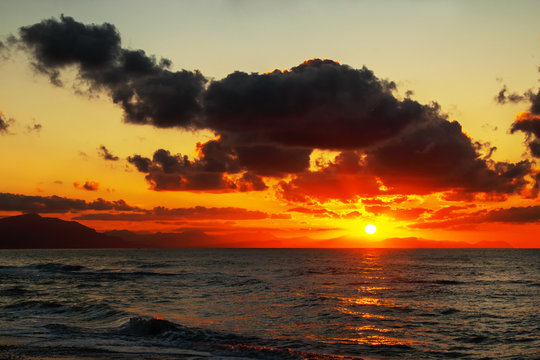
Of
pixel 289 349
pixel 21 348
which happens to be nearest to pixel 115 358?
pixel 21 348

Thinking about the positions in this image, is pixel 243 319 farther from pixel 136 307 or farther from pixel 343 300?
pixel 343 300

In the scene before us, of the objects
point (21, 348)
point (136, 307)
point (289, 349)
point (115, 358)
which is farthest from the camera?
point (136, 307)

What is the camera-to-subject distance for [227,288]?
53500 mm

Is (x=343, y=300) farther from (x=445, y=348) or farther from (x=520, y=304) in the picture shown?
(x=445, y=348)

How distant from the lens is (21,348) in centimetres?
2055

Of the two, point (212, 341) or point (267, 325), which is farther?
point (267, 325)

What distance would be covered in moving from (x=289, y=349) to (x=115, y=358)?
7997 mm

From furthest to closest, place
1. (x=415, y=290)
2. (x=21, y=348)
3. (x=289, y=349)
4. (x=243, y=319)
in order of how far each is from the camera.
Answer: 1. (x=415, y=290)
2. (x=243, y=319)
3. (x=289, y=349)
4. (x=21, y=348)

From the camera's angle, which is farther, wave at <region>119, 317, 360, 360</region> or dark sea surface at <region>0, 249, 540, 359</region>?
dark sea surface at <region>0, 249, 540, 359</region>

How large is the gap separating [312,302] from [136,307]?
15.0m

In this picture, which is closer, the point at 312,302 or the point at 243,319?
the point at 243,319

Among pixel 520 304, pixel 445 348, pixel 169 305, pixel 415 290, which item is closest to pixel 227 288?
pixel 169 305

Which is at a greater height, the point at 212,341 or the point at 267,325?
the point at 212,341

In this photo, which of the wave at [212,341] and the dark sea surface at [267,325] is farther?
the dark sea surface at [267,325]
